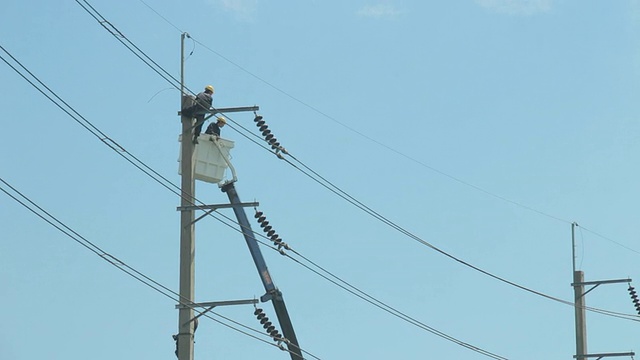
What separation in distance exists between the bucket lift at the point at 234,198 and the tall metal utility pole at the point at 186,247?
0.20m

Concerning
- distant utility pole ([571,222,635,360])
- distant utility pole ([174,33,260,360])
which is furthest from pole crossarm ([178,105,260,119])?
distant utility pole ([571,222,635,360])

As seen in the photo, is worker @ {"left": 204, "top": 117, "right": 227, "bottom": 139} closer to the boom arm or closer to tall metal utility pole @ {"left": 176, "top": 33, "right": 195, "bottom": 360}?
tall metal utility pole @ {"left": 176, "top": 33, "right": 195, "bottom": 360}

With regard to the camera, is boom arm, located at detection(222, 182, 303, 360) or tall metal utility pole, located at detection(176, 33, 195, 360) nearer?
tall metal utility pole, located at detection(176, 33, 195, 360)

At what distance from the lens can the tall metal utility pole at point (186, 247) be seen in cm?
2727

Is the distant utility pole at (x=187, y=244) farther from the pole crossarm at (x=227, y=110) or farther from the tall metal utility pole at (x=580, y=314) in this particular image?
the tall metal utility pole at (x=580, y=314)

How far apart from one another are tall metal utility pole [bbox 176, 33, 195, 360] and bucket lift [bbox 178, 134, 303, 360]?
0.20 metres

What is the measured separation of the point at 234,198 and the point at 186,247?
5355mm

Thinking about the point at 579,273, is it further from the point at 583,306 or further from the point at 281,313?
the point at 281,313

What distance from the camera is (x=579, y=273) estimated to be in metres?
48.5

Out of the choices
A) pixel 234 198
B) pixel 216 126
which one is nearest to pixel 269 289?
pixel 234 198

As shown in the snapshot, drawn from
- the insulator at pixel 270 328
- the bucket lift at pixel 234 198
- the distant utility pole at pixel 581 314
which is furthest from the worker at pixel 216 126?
the distant utility pole at pixel 581 314

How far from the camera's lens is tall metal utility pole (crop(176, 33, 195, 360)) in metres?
27.3

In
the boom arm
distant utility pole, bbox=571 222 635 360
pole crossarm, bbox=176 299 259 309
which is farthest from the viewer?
distant utility pole, bbox=571 222 635 360

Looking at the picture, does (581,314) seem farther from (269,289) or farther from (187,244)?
(187,244)
